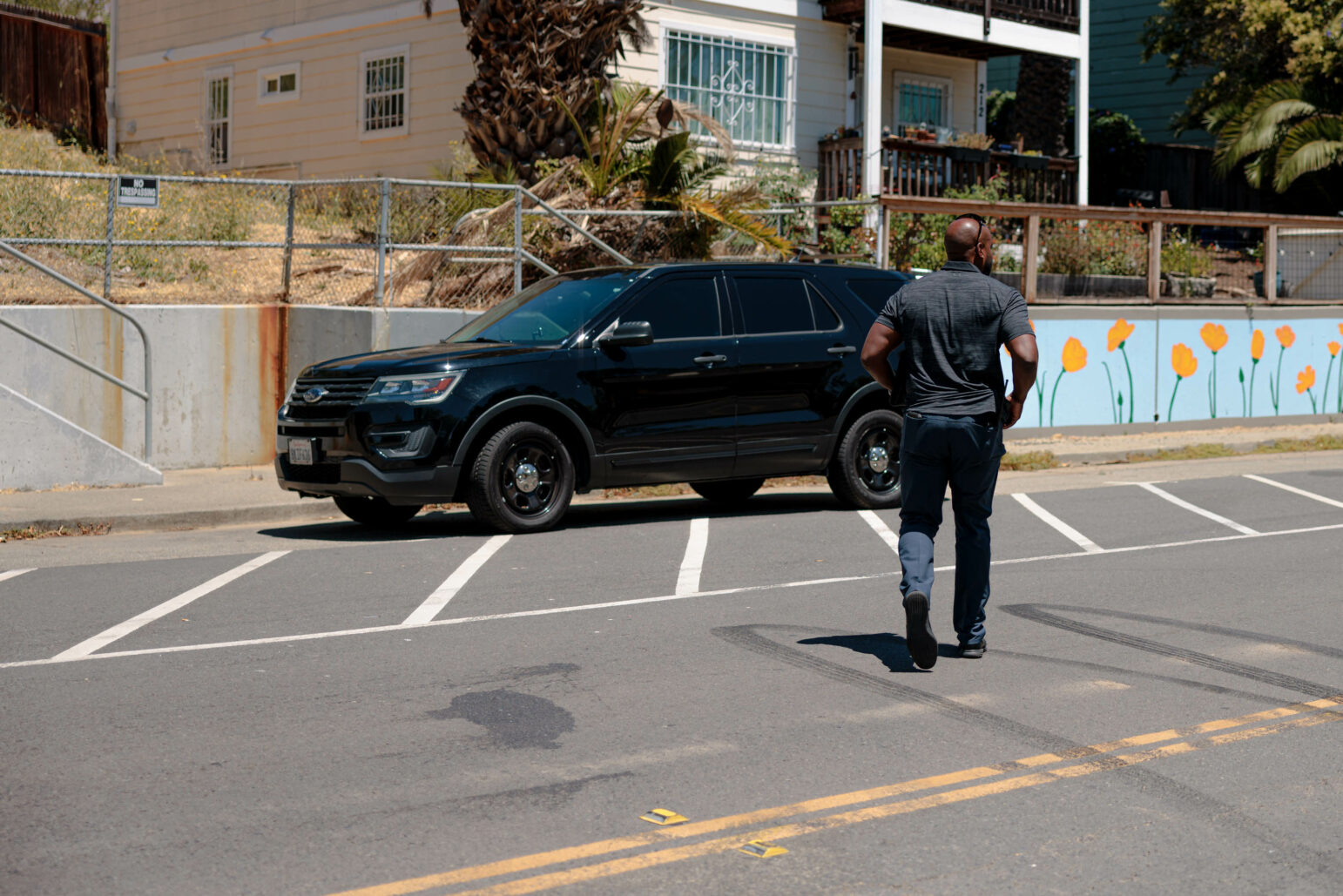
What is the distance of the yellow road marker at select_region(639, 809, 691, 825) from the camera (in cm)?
459

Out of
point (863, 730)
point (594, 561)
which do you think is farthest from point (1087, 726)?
point (594, 561)

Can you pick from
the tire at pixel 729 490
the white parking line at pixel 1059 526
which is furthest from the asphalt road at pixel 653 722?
the tire at pixel 729 490

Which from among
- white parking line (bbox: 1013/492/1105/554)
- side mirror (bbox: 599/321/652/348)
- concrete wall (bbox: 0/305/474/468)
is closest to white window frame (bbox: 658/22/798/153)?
concrete wall (bbox: 0/305/474/468)

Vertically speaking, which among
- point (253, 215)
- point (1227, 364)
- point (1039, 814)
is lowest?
point (1039, 814)

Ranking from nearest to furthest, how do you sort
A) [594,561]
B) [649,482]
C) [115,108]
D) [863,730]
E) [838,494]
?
[863,730] → [594,561] → [649,482] → [838,494] → [115,108]

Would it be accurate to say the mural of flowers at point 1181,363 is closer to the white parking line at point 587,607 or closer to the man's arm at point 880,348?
the white parking line at point 587,607

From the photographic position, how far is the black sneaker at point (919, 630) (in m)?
6.39

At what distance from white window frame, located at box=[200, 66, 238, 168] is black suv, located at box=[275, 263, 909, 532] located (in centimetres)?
1526

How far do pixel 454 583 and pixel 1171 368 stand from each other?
42.0ft

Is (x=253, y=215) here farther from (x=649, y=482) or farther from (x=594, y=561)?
(x=594, y=561)

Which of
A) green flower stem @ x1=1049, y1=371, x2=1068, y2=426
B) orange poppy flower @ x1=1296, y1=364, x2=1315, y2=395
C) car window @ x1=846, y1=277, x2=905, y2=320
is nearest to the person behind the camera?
car window @ x1=846, y1=277, x2=905, y2=320

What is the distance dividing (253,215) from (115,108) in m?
12.1

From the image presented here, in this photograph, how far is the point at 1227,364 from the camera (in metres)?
19.7

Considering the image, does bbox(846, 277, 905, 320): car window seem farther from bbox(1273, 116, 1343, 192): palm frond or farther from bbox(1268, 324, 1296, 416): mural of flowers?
bbox(1273, 116, 1343, 192): palm frond
